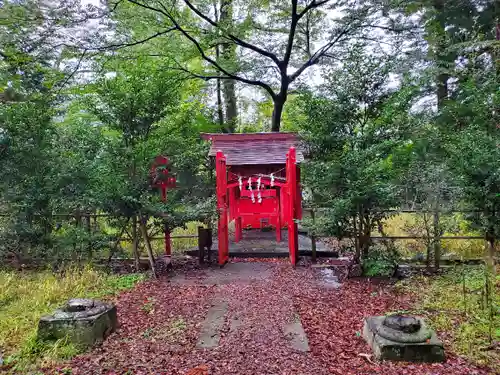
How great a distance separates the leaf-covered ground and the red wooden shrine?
136cm

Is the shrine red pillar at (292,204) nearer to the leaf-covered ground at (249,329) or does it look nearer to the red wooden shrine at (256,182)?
the red wooden shrine at (256,182)

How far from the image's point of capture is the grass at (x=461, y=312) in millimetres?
3609

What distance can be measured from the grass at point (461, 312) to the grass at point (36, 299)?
4.24m

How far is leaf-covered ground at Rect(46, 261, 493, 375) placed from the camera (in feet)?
11.2

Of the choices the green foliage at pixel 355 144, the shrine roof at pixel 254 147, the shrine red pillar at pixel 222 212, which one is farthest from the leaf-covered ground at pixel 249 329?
the shrine roof at pixel 254 147

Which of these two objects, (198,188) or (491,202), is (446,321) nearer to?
(491,202)

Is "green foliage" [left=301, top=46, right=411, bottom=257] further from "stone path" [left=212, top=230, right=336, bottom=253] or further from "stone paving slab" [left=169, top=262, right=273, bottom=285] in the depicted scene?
"stone path" [left=212, top=230, right=336, bottom=253]

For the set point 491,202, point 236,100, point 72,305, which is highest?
point 236,100

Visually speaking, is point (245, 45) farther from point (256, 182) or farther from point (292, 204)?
point (292, 204)

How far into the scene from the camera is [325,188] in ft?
21.8

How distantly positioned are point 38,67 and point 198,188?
4.77 metres

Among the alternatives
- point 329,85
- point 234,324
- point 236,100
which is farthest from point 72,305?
point 236,100

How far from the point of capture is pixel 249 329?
4293 millimetres

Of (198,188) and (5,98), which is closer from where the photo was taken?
(5,98)
